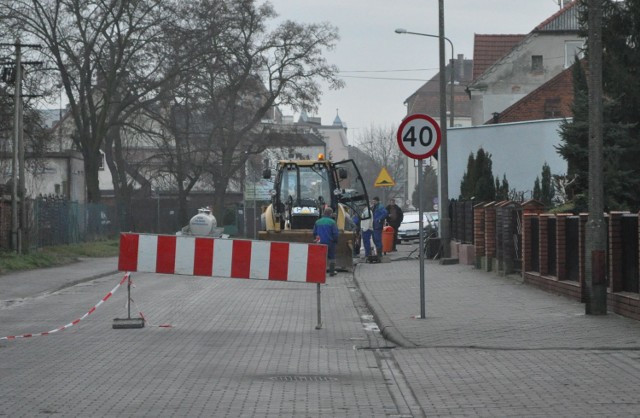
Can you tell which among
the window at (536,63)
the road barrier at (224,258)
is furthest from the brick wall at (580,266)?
the window at (536,63)

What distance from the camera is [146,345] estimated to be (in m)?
13.8

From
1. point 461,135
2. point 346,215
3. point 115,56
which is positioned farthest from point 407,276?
point 115,56

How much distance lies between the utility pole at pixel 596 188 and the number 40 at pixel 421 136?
2.29 metres

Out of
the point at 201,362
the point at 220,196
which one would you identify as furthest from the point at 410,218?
the point at 201,362

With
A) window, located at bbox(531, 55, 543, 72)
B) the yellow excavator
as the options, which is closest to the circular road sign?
the yellow excavator

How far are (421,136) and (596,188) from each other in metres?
2.60

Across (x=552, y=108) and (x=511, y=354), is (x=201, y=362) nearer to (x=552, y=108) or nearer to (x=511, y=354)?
(x=511, y=354)

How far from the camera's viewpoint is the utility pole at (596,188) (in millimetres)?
15672

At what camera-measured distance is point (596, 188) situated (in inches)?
618

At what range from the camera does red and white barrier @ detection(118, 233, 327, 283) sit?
15.8 metres

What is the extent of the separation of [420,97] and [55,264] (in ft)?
370

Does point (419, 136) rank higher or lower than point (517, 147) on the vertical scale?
lower

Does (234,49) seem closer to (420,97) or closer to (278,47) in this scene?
(278,47)

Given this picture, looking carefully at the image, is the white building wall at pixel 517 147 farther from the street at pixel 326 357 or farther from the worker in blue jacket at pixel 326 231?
the street at pixel 326 357
